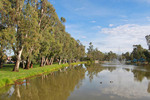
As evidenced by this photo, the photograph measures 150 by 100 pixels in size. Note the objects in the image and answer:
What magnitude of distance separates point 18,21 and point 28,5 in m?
3.99

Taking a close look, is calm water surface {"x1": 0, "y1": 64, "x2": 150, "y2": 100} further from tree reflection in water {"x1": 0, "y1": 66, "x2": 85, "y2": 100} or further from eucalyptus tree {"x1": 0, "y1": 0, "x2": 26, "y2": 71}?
eucalyptus tree {"x1": 0, "y1": 0, "x2": 26, "y2": 71}

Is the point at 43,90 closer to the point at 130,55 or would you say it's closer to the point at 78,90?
the point at 78,90

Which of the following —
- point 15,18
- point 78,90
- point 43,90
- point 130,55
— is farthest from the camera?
point 130,55

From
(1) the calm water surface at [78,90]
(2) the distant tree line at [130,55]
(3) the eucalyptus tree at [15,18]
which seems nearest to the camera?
(1) the calm water surface at [78,90]

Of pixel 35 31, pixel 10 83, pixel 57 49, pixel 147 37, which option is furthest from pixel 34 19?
pixel 147 37

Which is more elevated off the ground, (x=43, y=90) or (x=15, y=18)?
(x=15, y=18)

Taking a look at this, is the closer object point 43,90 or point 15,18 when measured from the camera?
point 43,90

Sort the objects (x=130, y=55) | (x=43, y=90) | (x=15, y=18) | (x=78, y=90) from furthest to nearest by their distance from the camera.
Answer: (x=130, y=55), (x=15, y=18), (x=43, y=90), (x=78, y=90)

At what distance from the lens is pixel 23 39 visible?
25.5 meters

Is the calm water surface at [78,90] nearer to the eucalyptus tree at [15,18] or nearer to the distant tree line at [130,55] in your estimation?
the eucalyptus tree at [15,18]

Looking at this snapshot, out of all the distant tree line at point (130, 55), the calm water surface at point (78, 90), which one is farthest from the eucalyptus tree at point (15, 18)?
the distant tree line at point (130, 55)

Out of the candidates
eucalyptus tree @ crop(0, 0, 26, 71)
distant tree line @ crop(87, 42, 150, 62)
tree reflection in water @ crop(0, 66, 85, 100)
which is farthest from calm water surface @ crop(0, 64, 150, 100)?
distant tree line @ crop(87, 42, 150, 62)

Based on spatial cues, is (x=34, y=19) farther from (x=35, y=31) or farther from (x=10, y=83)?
(x=10, y=83)

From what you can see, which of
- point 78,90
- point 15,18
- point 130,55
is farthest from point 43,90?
point 130,55
